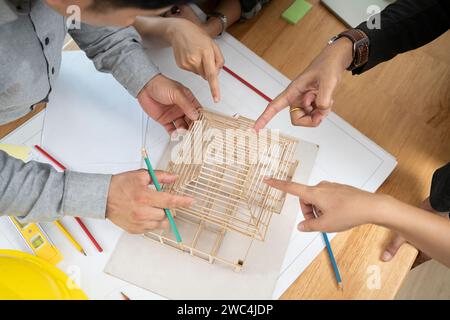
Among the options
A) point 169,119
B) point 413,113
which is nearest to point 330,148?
point 413,113

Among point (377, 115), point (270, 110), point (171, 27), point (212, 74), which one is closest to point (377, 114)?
point (377, 115)

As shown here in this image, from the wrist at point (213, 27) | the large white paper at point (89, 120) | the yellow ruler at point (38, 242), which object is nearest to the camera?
the yellow ruler at point (38, 242)

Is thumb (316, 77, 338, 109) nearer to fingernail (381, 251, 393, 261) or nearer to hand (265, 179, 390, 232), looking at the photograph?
hand (265, 179, 390, 232)

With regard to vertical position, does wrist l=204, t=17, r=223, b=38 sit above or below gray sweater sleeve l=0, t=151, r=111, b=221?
above

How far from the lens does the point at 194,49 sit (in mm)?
875

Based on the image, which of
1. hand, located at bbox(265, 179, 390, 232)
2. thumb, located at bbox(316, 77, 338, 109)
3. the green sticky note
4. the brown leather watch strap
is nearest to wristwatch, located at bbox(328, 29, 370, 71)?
the brown leather watch strap

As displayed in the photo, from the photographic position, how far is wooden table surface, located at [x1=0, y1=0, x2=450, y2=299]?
0.81 meters

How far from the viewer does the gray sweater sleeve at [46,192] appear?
70cm

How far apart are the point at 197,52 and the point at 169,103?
0.13 m

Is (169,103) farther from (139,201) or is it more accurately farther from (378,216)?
(378,216)

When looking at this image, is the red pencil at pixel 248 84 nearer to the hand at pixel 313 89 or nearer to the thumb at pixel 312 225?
the hand at pixel 313 89

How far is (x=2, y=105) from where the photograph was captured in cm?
78

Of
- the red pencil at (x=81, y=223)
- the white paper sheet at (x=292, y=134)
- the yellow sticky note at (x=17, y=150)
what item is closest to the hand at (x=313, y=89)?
the white paper sheet at (x=292, y=134)

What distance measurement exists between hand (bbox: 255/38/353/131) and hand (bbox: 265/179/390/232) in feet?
0.59
